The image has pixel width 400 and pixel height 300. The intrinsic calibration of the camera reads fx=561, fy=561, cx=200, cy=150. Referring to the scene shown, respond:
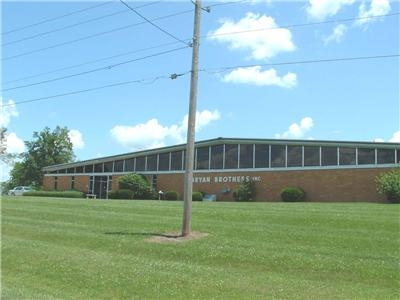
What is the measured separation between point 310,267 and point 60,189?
186ft

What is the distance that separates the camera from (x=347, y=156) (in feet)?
127

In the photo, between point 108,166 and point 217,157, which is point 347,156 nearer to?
point 217,157

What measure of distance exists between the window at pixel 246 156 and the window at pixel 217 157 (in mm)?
2269

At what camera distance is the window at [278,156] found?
42.8 meters

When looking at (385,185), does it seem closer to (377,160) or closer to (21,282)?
(377,160)

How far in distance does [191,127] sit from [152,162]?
38.0 m

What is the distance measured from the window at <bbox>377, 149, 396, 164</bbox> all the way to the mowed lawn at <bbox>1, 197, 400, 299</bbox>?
17.5m

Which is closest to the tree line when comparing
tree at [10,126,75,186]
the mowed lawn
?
tree at [10,126,75,186]

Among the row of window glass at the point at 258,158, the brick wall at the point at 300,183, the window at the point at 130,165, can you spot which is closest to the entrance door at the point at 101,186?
the row of window glass at the point at 258,158

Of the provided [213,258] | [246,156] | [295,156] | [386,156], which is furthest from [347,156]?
[213,258]

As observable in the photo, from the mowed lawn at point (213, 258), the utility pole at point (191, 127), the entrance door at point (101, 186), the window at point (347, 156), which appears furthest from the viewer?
the entrance door at point (101, 186)

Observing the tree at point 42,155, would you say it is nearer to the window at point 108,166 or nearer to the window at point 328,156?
the window at point 108,166

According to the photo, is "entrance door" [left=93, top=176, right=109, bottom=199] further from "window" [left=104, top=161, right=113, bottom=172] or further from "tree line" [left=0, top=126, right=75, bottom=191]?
"tree line" [left=0, top=126, right=75, bottom=191]

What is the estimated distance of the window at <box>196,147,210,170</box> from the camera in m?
49.2
